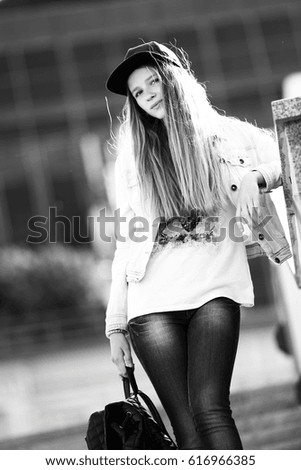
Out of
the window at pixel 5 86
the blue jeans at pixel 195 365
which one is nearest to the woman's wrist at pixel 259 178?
the blue jeans at pixel 195 365

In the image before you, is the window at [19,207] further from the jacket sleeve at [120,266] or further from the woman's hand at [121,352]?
the woman's hand at [121,352]

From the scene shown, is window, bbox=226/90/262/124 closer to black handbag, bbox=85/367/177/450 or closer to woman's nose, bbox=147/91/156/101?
woman's nose, bbox=147/91/156/101

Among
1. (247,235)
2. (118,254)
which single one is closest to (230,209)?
(247,235)

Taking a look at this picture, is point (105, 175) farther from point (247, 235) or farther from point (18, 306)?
point (247, 235)

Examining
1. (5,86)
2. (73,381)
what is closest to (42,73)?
(5,86)

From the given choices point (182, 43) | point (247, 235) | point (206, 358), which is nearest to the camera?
point (206, 358)

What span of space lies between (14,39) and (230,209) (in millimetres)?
16855

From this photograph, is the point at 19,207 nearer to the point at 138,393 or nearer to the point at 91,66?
the point at 91,66

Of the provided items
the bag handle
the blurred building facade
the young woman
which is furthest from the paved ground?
the blurred building facade

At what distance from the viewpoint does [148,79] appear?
2.81 metres

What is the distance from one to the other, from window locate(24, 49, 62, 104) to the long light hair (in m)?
16.1

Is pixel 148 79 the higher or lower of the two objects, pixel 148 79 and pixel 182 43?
the lower

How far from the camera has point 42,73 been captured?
61.4 ft

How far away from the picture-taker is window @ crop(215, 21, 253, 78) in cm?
1822
